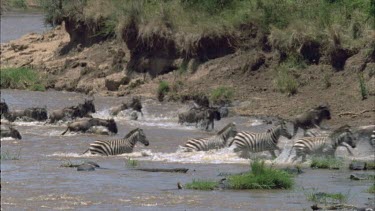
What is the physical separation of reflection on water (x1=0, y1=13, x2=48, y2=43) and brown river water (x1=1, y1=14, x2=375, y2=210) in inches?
1008

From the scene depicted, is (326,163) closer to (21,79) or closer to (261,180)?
(261,180)

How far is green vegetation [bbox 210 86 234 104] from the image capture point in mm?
29312

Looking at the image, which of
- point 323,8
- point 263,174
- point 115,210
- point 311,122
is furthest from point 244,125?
point 115,210

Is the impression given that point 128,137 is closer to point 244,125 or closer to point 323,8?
point 244,125

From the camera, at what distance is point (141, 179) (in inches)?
671

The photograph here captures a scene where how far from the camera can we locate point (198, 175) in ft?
57.7

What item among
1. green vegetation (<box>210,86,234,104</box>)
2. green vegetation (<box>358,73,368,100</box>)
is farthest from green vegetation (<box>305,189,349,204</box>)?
green vegetation (<box>210,86,234,104</box>)

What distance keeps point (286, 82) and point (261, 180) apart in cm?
1272

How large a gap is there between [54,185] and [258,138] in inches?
203

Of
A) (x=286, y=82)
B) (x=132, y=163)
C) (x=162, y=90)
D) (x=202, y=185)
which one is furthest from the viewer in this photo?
(x=162, y=90)

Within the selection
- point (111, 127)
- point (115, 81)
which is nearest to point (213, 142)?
point (111, 127)

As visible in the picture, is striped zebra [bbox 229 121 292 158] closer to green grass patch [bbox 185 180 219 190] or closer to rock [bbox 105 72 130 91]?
green grass patch [bbox 185 180 219 190]

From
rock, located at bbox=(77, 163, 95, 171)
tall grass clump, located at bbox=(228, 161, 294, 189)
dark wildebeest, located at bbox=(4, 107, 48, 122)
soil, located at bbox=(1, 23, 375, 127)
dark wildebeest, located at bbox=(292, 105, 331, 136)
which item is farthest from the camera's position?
dark wildebeest, located at bbox=(4, 107, 48, 122)

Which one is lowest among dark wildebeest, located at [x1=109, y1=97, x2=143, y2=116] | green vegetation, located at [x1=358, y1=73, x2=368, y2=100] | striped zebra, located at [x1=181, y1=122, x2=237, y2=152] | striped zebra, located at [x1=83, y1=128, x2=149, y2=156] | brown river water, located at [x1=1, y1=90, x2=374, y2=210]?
brown river water, located at [x1=1, y1=90, x2=374, y2=210]
